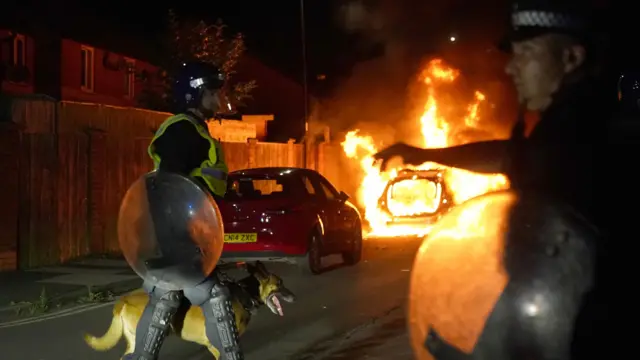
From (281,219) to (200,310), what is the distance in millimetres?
8130

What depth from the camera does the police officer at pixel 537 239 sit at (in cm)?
219

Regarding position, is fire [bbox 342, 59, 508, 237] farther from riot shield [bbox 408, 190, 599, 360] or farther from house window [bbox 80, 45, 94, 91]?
riot shield [bbox 408, 190, 599, 360]

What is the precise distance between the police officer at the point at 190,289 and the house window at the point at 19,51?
18.0 metres

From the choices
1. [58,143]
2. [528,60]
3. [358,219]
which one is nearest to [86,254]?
[58,143]

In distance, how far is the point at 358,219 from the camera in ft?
49.0

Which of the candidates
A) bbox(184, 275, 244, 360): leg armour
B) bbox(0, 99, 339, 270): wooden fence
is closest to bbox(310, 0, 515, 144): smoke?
bbox(0, 99, 339, 270): wooden fence

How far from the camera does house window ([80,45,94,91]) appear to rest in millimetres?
23484

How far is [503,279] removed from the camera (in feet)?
7.43

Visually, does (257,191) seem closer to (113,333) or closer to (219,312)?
(113,333)

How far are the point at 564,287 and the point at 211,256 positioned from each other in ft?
8.15

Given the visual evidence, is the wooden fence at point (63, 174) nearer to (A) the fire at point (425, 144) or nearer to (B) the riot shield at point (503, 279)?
(A) the fire at point (425, 144)

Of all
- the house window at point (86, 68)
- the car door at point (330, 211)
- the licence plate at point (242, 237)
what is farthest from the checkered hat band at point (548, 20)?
the house window at point (86, 68)

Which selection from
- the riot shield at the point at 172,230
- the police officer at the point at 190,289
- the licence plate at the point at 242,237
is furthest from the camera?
the licence plate at the point at 242,237

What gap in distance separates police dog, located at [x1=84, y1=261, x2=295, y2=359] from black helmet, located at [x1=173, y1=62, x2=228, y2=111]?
3.36 feet
